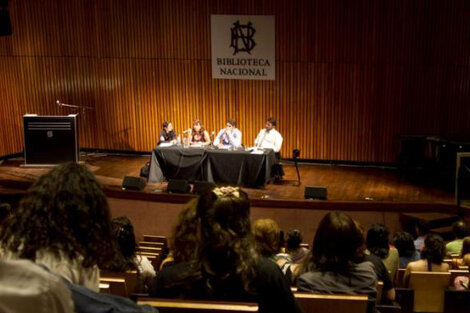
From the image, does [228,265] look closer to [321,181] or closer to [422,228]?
[422,228]

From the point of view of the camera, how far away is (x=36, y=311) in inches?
35.2

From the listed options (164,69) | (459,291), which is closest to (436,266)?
(459,291)

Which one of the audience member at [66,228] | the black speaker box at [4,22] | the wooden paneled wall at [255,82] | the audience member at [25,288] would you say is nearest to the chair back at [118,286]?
the audience member at [66,228]

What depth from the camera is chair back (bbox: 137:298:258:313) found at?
5.90ft

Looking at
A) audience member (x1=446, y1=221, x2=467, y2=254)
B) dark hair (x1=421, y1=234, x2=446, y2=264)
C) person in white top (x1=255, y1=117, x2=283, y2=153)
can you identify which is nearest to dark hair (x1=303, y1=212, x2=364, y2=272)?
dark hair (x1=421, y1=234, x2=446, y2=264)

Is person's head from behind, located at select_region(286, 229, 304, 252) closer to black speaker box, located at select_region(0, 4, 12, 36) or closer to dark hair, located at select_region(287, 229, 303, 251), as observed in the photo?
dark hair, located at select_region(287, 229, 303, 251)

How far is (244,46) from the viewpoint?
10.7 m

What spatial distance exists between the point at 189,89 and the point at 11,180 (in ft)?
12.9

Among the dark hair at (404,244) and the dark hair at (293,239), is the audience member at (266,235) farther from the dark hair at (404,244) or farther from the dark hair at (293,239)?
the dark hair at (404,244)

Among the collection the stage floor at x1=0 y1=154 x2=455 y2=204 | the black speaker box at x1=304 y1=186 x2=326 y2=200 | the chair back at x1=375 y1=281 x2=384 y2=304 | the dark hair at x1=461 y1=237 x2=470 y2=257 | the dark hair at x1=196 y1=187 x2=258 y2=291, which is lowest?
the stage floor at x1=0 y1=154 x2=455 y2=204

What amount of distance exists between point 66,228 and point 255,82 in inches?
376

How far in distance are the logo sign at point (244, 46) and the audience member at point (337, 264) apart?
8.41 meters

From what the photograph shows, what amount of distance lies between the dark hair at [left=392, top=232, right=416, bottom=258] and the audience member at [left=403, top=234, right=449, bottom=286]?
0.53 m

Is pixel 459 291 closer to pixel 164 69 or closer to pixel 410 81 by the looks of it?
pixel 410 81
